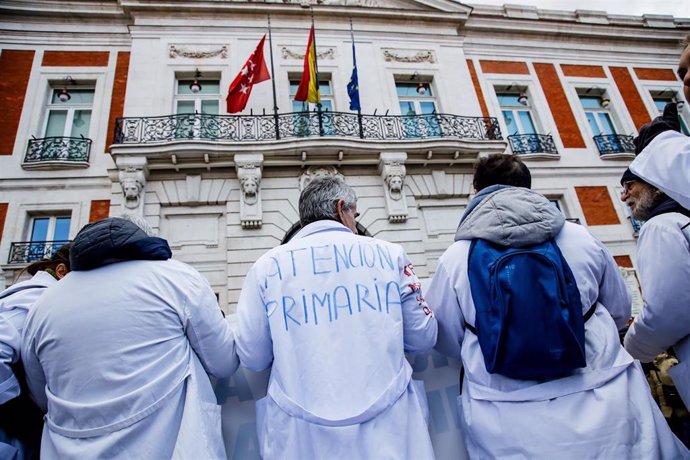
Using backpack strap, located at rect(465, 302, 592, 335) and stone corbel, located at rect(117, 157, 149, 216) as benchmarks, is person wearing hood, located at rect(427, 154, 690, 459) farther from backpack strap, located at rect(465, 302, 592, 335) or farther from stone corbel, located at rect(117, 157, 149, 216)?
stone corbel, located at rect(117, 157, 149, 216)

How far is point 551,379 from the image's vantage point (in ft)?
4.99

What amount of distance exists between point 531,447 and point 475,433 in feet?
0.76

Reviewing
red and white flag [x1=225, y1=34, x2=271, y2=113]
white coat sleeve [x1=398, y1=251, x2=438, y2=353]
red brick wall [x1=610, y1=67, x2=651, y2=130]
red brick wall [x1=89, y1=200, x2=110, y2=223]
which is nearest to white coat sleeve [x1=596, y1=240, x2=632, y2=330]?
white coat sleeve [x1=398, y1=251, x2=438, y2=353]

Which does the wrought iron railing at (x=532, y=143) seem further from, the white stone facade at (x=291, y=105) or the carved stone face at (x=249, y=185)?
the carved stone face at (x=249, y=185)

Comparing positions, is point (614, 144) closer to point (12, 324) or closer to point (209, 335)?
point (209, 335)

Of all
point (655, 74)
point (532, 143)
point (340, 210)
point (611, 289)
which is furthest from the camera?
point (655, 74)

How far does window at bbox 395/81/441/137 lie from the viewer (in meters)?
11.1

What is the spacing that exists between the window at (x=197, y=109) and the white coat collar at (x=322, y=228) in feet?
29.6

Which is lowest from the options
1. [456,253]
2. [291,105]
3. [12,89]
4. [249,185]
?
[456,253]

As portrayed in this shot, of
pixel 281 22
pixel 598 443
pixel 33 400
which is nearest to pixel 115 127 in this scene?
pixel 281 22

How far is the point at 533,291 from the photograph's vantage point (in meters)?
1.52

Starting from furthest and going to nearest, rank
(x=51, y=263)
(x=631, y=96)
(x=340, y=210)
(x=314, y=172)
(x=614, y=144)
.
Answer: (x=631, y=96) → (x=614, y=144) → (x=314, y=172) → (x=51, y=263) → (x=340, y=210)

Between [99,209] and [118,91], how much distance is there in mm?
3804

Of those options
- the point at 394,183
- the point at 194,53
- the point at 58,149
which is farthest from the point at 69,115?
the point at 394,183
